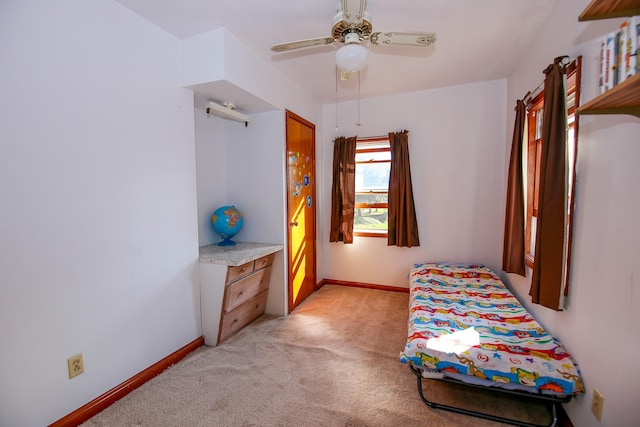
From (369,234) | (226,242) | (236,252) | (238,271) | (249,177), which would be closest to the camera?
(238,271)

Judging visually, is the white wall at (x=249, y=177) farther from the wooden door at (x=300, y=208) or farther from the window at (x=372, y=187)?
the window at (x=372, y=187)

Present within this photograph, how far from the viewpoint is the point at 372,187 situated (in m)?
3.68

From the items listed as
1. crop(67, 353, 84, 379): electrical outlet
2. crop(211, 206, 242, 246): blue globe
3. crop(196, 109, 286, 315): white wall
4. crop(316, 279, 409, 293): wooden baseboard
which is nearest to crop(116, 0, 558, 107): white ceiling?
crop(196, 109, 286, 315): white wall

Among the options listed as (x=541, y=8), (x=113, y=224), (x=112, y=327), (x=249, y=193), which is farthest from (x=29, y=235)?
(x=541, y=8)

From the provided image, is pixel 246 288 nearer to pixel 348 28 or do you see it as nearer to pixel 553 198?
pixel 348 28

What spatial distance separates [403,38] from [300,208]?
1.96 meters

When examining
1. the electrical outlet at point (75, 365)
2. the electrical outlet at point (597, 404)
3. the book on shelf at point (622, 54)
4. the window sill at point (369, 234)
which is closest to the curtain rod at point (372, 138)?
the window sill at point (369, 234)

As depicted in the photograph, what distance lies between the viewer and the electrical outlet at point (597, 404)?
1.25 m

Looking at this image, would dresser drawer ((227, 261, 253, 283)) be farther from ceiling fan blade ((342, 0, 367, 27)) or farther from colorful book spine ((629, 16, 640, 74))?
colorful book spine ((629, 16, 640, 74))

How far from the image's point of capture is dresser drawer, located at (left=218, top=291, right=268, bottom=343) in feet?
7.82

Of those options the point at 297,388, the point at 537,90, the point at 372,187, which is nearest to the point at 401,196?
the point at 372,187

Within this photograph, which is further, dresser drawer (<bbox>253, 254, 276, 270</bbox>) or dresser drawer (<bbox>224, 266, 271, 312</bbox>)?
dresser drawer (<bbox>253, 254, 276, 270</bbox>)

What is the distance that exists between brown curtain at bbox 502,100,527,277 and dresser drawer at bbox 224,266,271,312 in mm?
2222

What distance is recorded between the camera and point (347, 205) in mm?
3588
